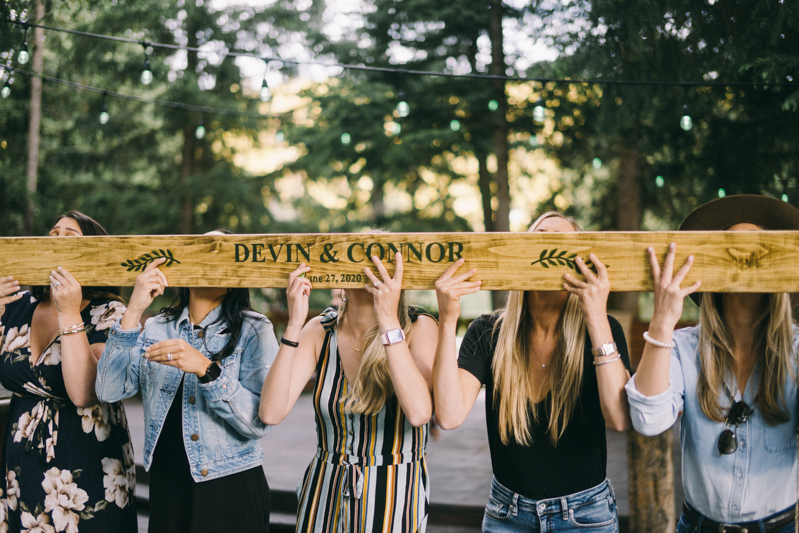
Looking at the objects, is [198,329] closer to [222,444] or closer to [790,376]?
[222,444]

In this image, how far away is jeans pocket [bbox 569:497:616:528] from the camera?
6.09 feet

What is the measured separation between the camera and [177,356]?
192 cm

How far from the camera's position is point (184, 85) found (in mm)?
11367

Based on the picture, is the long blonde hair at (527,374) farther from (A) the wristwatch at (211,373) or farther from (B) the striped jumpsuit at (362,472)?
(A) the wristwatch at (211,373)

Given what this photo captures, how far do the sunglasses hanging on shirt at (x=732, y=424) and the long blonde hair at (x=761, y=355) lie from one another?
20mm

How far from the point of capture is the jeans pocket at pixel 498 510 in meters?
1.92

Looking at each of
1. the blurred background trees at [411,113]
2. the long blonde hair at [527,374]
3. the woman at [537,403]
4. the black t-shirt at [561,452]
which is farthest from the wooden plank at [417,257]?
the blurred background trees at [411,113]

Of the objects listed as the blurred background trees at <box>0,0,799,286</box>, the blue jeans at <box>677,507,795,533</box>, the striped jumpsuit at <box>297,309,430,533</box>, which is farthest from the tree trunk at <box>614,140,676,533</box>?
the blurred background trees at <box>0,0,799,286</box>

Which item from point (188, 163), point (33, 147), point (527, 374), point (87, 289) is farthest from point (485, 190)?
point (527, 374)

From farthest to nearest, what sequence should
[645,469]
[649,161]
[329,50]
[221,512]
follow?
[329,50]
[649,161]
[645,469]
[221,512]

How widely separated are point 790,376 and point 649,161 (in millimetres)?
7744

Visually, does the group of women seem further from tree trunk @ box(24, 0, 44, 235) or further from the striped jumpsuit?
tree trunk @ box(24, 0, 44, 235)

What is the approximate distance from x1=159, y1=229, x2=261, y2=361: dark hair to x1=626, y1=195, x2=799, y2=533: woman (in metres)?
1.40

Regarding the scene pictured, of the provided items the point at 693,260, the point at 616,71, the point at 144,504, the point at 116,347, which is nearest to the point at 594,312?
the point at 693,260
